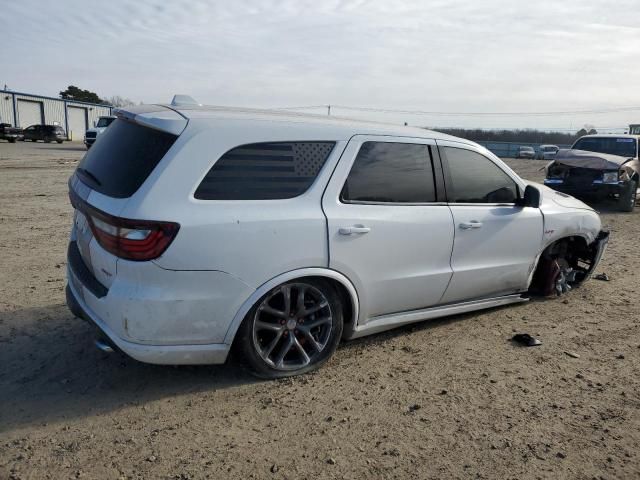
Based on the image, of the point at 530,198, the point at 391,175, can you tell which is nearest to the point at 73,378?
the point at 391,175

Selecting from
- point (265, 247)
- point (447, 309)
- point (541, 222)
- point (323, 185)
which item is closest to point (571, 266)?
point (541, 222)

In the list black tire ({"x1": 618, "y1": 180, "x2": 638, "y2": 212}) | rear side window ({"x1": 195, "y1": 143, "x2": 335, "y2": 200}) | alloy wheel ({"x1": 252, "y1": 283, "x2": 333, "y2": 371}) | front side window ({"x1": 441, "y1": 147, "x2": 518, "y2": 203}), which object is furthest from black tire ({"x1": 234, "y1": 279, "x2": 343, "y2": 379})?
black tire ({"x1": 618, "y1": 180, "x2": 638, "y2": 212})

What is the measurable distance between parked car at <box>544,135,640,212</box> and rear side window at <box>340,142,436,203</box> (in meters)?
8.65

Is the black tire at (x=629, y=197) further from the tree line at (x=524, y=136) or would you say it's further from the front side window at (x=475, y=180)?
the tree line at (x=524, y=136)

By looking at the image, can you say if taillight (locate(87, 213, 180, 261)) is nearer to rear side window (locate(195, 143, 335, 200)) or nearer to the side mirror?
rear side window (locate(195, 143, 335, 200))

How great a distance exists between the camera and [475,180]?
4.46 m

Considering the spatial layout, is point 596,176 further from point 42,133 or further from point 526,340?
point 42,133

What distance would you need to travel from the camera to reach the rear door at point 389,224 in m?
3.65

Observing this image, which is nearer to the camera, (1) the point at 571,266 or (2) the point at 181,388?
(2) the point at 181,388

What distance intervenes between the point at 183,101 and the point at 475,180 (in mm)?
2428

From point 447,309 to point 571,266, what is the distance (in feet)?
7.05

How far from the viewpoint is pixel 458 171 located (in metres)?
4.36

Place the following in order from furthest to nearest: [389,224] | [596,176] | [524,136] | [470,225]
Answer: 1. [524,136]
2. [596,176]
3. [470,225]
4. [389,224]

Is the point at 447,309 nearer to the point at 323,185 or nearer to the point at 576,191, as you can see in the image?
the point at 323,185
